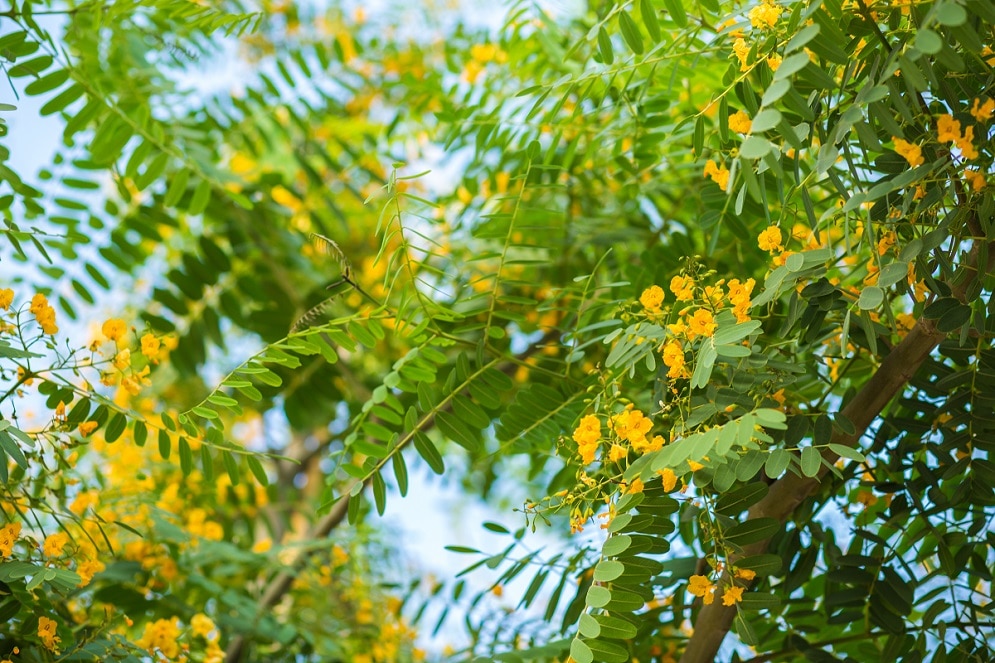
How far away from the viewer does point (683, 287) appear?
2.46 feet

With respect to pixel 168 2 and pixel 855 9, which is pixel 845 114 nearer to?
pixel 855 9

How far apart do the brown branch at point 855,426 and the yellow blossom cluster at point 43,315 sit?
24.3 inches

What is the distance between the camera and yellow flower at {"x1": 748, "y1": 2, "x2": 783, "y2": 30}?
683 millimetres

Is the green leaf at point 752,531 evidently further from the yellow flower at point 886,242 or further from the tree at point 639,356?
the yellow flower at point 886,242

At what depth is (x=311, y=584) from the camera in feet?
4.80

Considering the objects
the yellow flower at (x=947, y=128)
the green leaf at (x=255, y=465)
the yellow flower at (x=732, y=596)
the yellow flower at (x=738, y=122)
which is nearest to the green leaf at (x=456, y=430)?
the green leaf at (x=255, y=465)

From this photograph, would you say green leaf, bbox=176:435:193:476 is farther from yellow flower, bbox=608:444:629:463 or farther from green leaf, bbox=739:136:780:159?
green leaf, bbox=739:136:780:159

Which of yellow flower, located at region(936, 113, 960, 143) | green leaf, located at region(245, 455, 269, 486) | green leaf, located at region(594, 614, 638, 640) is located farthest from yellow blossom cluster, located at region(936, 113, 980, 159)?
green leaf, located at region(245, 455, 269, 486)

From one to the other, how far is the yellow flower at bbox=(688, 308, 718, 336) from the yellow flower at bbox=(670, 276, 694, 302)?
0.05 feet

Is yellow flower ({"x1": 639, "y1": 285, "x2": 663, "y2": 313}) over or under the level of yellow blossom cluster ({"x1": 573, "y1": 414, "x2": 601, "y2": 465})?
over

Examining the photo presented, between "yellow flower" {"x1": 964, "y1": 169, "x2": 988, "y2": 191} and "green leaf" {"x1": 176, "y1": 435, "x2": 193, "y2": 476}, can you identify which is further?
"green leaf" {"x1": 176, "y1": 435, "x2": 193, "y2": 476}

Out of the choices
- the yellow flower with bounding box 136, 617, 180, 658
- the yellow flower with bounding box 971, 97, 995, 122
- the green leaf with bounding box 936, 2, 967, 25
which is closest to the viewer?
the green leaf with bounding box 936, 2, 967, 25

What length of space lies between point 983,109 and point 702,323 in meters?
0.24

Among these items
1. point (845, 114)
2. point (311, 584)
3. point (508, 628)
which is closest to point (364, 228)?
point (311, 584)
